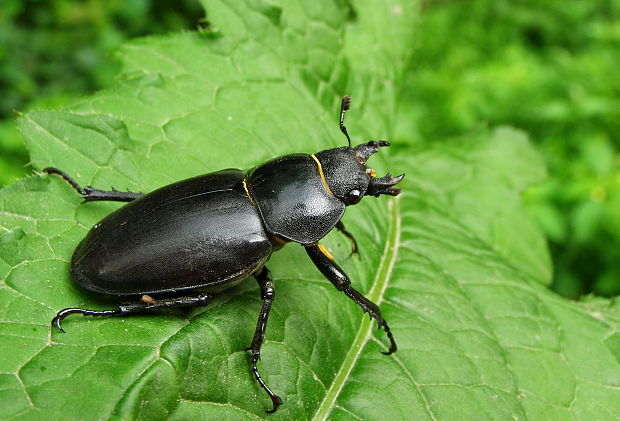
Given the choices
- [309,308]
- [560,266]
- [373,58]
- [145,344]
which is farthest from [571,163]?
[145,344]

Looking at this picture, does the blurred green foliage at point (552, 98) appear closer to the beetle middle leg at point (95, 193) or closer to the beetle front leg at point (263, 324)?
the beetle front leg at point (263, 324)

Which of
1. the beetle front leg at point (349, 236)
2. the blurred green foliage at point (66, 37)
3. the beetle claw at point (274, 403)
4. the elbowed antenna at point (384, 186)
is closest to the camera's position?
the beetle claw at point (274, 403)

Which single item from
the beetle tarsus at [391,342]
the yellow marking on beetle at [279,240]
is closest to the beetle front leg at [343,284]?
the beetle tarsus at [391,342]

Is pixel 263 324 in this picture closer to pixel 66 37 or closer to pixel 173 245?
pixel 173 245

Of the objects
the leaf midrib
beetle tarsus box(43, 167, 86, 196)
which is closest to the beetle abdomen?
beetle tarsus box(43, 167, 86, 196)

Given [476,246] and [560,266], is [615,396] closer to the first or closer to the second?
[476,246]

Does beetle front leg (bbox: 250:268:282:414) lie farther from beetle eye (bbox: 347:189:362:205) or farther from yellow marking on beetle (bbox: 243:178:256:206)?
beetle eye (bbox: 347:189:362:205)
